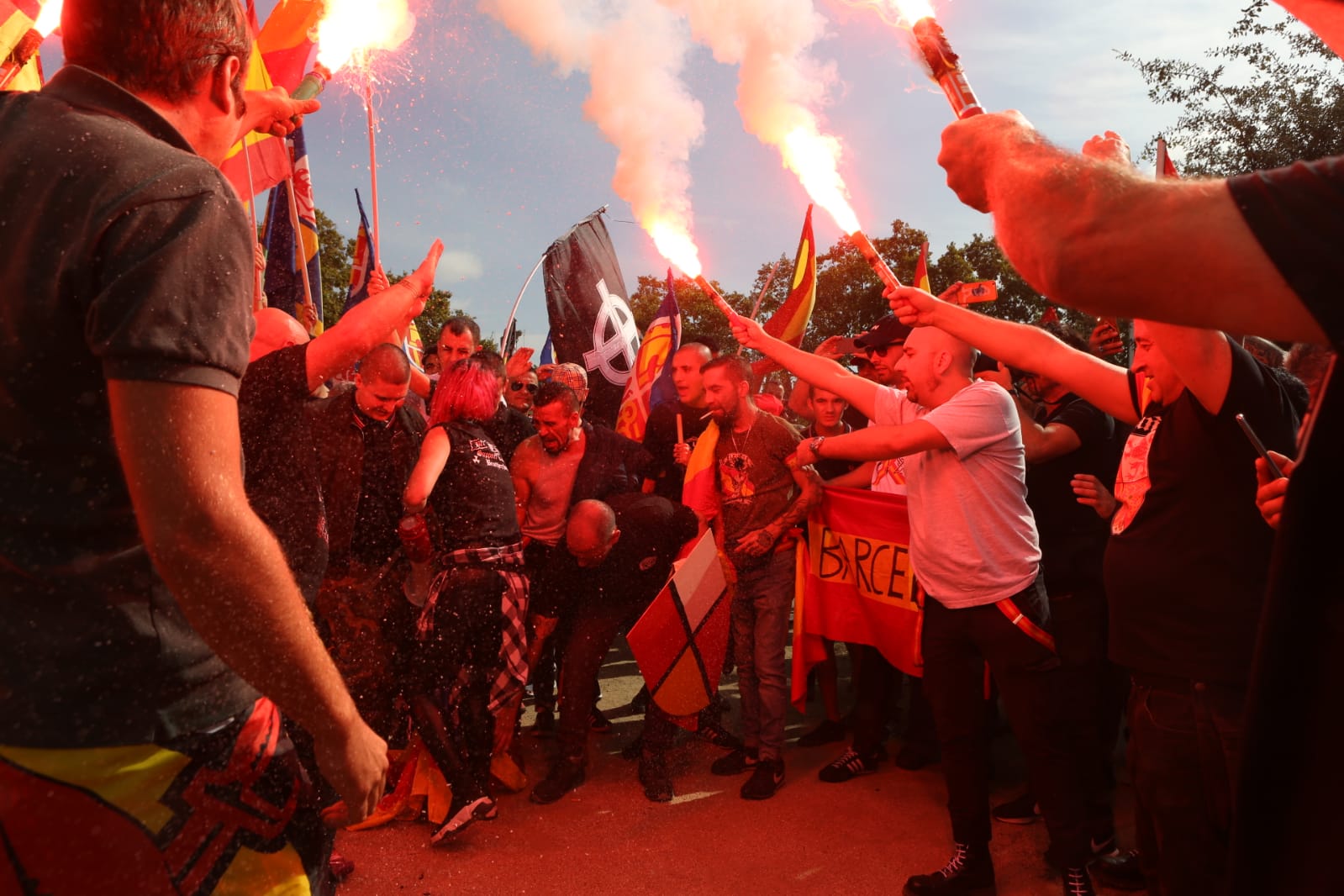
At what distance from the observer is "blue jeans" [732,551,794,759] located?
5805 mm

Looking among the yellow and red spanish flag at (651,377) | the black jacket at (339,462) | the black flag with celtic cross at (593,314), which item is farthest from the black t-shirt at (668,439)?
the black jacket at (339,462)

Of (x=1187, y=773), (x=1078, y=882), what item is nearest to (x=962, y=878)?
(x=1078, y=882)

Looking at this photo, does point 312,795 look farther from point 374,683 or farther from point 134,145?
point 374,683

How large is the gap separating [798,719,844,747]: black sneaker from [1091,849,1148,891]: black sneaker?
89.0 inches

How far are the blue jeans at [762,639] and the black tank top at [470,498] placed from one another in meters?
1.72

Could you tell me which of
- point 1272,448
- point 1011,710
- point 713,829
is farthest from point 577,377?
point 1272,448

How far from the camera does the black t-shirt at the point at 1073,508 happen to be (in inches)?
196

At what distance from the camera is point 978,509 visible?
4293 mm

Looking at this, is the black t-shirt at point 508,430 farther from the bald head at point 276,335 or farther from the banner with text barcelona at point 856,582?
the bald head at point 276,335

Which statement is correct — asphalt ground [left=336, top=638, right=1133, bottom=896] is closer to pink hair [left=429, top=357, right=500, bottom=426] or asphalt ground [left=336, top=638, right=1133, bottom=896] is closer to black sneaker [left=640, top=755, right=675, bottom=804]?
black sneaker [left=640, top=755, right=675, bottom=804]

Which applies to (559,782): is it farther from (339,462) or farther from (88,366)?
(88,366)

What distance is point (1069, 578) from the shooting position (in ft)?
16.3

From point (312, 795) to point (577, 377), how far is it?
5.06 meters

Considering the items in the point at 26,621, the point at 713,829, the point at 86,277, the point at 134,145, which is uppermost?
the point at 134,145
